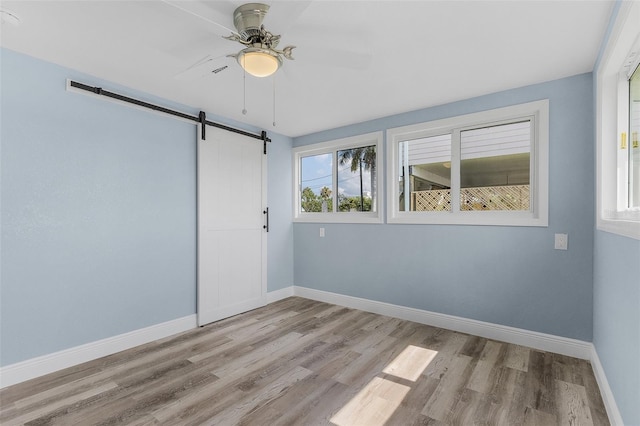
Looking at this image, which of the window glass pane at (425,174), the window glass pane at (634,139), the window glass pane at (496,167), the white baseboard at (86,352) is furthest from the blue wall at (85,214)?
the window glass pane at (634,139)

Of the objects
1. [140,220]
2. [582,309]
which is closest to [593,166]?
[582,309]

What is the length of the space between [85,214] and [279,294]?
8.45 ft

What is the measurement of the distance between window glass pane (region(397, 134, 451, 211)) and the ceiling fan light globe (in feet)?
7.35

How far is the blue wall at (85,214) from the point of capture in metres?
2.25

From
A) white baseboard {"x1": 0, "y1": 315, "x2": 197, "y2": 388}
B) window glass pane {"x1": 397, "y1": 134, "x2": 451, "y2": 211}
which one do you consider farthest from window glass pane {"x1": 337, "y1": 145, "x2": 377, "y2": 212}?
white baseboard {"x1": 0, "y1": 315, "x2": 197, "y2": 388}

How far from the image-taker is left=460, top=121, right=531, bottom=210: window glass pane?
2.95 meters

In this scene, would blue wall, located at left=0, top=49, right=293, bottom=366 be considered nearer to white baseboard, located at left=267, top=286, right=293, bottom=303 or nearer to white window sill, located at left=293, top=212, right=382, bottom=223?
white baseboard, located at left=267, top=286, right=293, bottom=303

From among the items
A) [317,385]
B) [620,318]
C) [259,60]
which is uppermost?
[259,60]

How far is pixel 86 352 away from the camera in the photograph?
8.38ft

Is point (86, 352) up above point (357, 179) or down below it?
below

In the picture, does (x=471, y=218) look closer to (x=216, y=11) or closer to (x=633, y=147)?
(x=633, y=147)

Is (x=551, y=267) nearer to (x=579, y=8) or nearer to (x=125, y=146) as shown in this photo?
(x=579, y=8)

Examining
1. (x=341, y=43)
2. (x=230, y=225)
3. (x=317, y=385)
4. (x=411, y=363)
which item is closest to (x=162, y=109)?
(x=230, y=225)

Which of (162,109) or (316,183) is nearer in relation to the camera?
(162,109)
